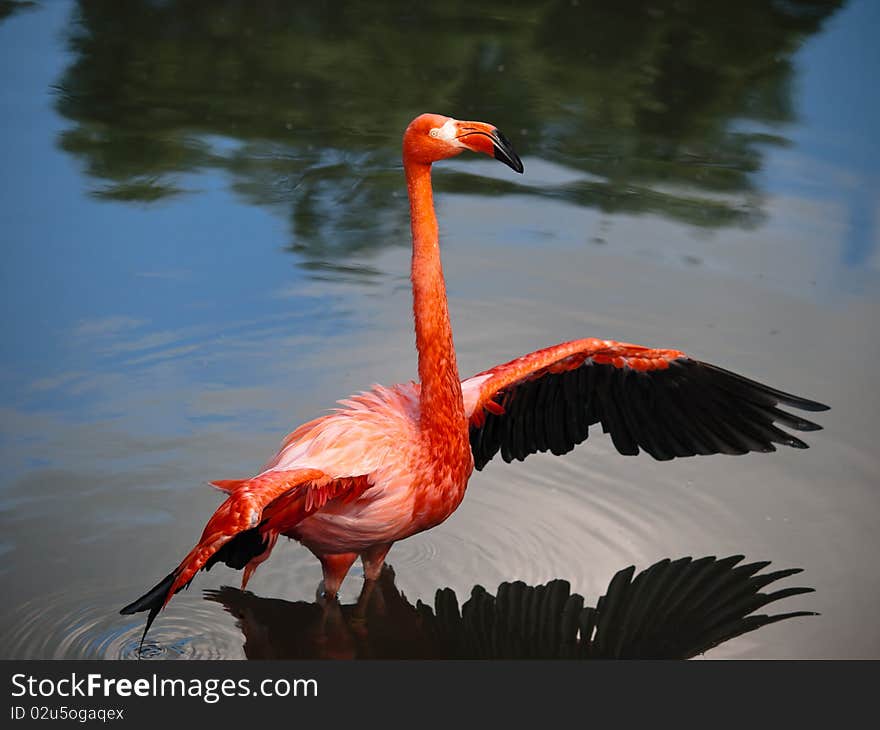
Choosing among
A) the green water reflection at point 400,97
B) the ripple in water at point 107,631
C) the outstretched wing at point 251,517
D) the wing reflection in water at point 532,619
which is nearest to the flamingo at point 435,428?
the outstretched wing at point 251,517

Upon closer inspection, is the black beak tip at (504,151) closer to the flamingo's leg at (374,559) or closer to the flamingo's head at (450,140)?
the flamingo's head at (450,140)

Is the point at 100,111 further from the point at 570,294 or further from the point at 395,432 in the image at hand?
the point at 395,432

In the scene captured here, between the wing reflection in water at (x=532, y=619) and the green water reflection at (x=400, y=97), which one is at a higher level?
the green water reflection at (x=400, y=97)

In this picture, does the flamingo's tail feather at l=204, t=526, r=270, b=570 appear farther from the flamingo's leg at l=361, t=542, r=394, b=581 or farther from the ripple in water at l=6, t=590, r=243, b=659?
the flamingo's leg at l=361, t=542, r=394, b=581

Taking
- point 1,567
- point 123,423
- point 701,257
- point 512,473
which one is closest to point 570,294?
point 701,257

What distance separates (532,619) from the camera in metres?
6.29

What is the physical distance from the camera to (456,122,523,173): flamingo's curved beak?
225 inches

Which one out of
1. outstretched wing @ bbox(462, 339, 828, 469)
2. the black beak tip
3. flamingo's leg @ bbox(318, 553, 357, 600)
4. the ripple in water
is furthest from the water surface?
the black beak tip

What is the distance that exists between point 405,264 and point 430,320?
3.51 m

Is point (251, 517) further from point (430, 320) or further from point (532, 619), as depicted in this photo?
point (532, 619)

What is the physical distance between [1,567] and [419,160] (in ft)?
8.64

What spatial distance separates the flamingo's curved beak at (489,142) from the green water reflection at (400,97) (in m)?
3.95

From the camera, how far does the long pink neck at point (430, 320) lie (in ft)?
19.8

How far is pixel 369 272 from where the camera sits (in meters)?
9.41
